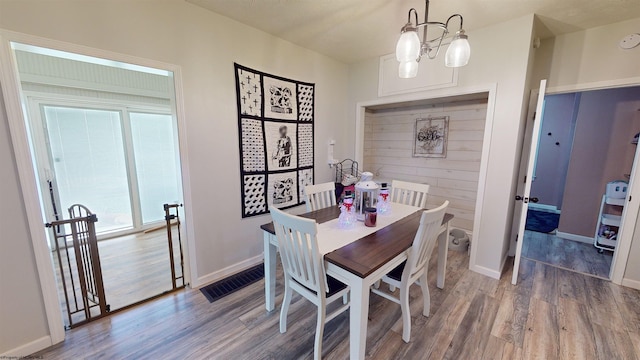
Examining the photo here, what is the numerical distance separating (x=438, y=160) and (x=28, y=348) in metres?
4.41

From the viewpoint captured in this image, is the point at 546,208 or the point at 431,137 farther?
the point at 546,208

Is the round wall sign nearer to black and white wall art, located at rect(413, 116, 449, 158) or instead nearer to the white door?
the white door

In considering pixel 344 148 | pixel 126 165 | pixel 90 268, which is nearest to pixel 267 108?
pixel 344 148

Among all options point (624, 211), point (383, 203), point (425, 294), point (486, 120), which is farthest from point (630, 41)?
point (425, 294)

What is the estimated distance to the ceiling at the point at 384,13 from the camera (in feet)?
6.52

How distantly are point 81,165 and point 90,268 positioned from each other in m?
2.14

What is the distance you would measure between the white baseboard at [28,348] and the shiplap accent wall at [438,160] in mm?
3788

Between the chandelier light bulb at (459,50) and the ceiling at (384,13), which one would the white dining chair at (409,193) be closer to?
the chandelier light bulb at (459,50)

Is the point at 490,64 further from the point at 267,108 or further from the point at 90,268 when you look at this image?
the point at 90,268

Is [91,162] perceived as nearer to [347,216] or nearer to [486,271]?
[347,216]

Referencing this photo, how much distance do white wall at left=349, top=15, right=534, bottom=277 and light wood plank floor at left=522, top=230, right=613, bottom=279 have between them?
890 millimetres

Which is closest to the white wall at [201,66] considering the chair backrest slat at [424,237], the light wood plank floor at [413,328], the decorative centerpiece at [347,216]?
the light wood plank floor at [413,328]

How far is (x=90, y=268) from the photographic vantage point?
6.53ft

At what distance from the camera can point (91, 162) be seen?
3396 millimetres
